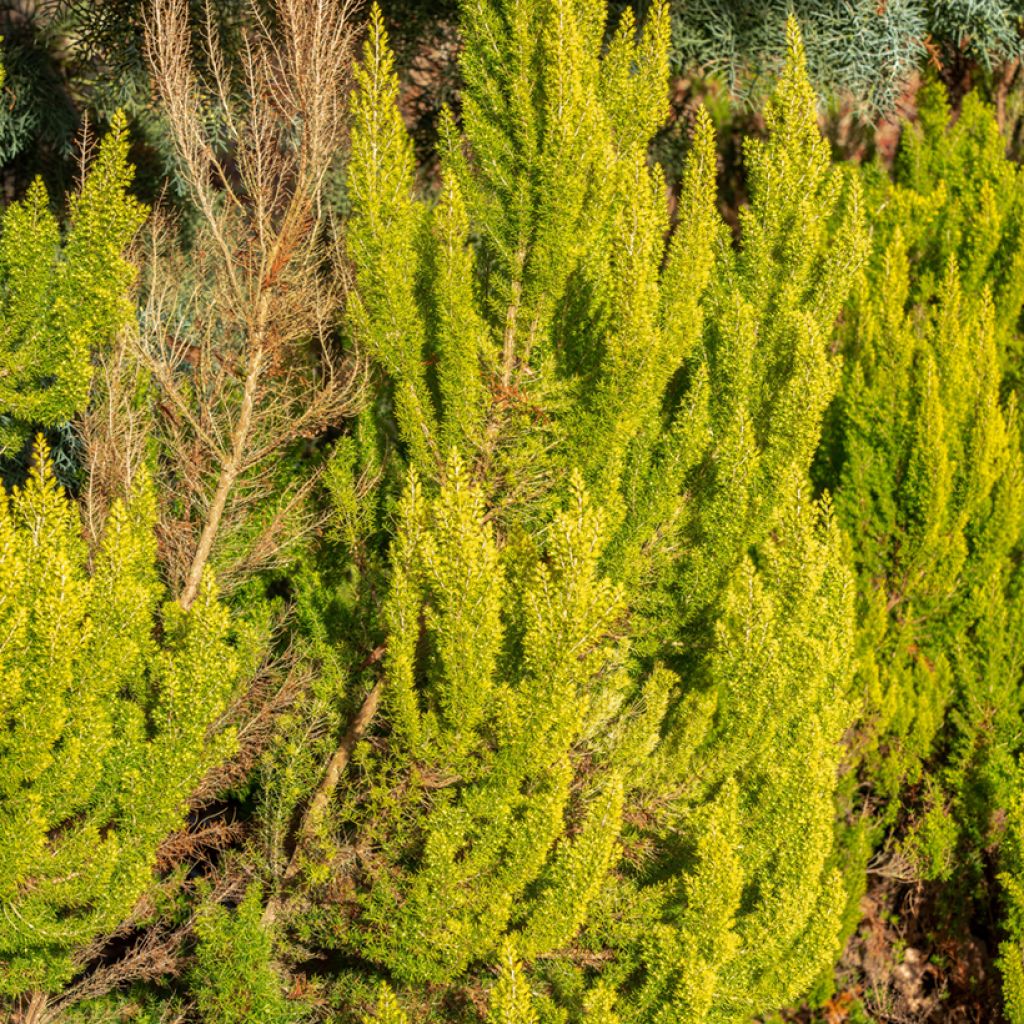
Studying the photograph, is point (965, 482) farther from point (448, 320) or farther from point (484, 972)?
point (484, 972)

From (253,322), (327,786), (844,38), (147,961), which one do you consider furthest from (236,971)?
(844,38)

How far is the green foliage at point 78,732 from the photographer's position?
594 centimetres

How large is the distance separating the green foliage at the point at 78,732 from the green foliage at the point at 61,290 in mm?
965

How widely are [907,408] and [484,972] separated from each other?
5379 millimetres

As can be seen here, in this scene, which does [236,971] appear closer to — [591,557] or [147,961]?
[147,961]

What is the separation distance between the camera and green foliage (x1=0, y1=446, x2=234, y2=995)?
19.5ft

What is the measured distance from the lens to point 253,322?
8.18 metres

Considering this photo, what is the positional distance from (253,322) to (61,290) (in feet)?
3.92

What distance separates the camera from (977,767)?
9898mm

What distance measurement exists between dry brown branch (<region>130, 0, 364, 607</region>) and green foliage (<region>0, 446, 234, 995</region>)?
5.17 feet

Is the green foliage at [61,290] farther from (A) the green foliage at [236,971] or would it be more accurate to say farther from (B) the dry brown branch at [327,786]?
(A) the green foliage at [236,971]

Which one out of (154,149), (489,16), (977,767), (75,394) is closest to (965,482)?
(977,767)

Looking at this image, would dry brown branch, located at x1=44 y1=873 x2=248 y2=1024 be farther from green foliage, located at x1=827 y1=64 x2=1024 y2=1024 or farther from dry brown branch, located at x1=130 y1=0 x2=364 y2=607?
green foliage, located at x1=827 y1=64 x2=1024 y2=1024

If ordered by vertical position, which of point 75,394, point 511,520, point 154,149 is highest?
point 154,149
